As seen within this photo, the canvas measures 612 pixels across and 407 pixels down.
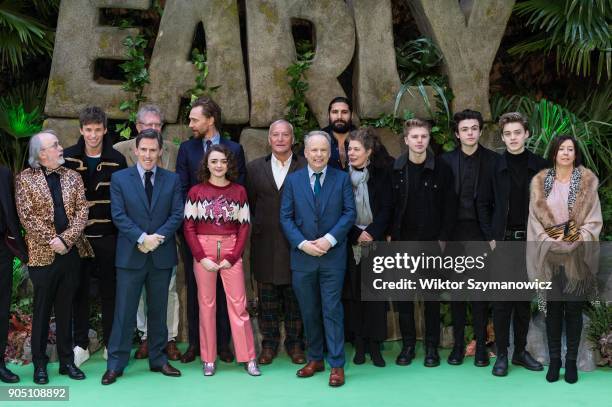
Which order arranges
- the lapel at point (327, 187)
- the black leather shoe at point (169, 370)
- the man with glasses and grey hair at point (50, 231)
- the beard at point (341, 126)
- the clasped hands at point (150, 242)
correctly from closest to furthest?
the man with glasses and grey hair at point (50, 231) → the clasped hands at point (150, 242) → the lapel at point (327, 187) → the black leather shoe at point (169, 370) → the beard at point (341, 126)

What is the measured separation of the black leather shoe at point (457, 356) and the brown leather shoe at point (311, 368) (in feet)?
3.10

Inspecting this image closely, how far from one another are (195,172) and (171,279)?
81 centimetres

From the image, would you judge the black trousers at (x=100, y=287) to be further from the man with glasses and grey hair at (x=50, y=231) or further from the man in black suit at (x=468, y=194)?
the man in black suit at (x=468, y=194)

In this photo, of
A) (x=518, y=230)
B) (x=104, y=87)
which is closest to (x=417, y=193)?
(x=518, y=230)

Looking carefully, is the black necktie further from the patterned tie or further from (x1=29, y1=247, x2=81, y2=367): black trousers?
the patterned tie

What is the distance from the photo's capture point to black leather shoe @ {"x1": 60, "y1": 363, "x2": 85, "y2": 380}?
5.68 metres

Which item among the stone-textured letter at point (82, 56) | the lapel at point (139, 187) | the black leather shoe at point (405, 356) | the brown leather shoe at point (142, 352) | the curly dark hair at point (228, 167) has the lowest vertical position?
the brown leather shoe at point (142, 352)

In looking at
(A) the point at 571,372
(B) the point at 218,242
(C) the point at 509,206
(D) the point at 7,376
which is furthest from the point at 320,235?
(D) the point at 7,376

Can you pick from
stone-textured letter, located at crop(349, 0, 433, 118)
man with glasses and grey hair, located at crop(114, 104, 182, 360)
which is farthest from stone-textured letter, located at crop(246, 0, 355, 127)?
man with glasses and grey hair, located at crop(114, 104, 182, 360)

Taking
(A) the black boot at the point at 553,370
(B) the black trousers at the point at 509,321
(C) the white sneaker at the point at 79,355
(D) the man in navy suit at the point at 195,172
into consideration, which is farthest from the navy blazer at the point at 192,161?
(A) the black boot at the point at 553,370

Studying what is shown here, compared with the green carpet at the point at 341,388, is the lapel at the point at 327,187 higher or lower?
higher

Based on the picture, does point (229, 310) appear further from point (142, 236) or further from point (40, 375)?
point (40, 375)

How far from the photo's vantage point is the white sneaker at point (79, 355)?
5969 mm

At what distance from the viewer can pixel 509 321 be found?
5914 mm
